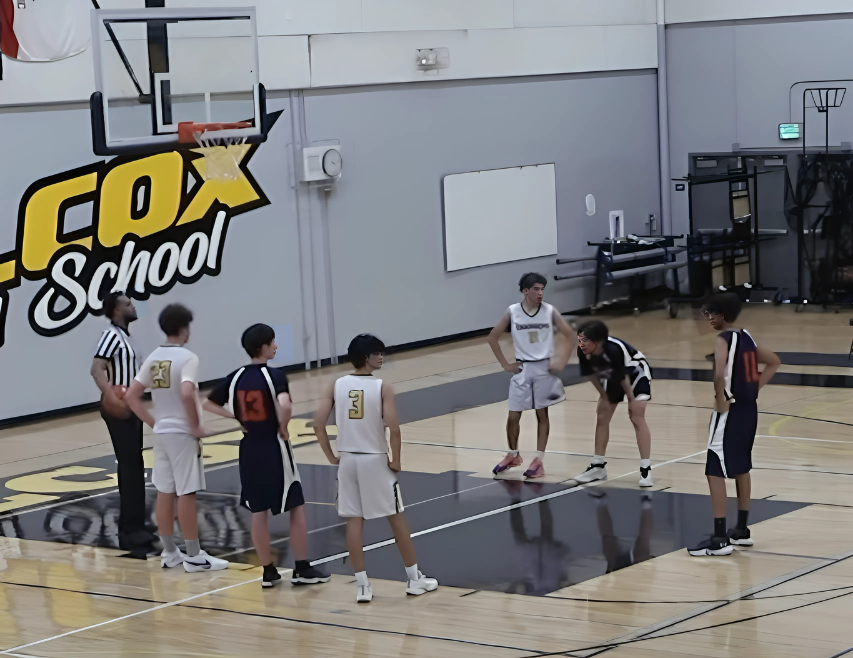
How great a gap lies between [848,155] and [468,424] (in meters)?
9.47

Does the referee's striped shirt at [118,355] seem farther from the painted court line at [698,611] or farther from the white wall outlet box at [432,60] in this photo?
the white wall outlet box at [432,60]

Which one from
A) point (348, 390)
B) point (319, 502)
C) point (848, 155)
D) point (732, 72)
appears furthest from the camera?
point (732, 72)

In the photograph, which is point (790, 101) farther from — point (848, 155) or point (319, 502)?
point (319, 502)

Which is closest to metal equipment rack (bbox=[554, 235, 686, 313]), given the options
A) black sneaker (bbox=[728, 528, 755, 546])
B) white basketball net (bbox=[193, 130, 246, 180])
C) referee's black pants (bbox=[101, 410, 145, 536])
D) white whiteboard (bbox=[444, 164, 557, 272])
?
white whiteboard (bbox=[444, 164, 557, 272])

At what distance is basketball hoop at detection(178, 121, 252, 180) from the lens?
12.4m

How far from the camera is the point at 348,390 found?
777cm

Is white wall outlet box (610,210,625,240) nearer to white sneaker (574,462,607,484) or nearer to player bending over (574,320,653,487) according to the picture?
player bending over (574,320,653,487)

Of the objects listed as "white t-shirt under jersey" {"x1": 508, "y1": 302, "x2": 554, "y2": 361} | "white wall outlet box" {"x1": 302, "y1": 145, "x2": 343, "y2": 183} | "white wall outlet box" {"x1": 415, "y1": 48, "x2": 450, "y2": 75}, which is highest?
"white wall outlet box" {"x1": 415, "y1": 48, "x2": 450, "y2": 75}

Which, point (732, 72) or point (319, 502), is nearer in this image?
point (319, 502)

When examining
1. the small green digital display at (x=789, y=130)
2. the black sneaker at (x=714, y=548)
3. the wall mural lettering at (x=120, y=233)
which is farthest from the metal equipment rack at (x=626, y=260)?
the black sneaker at (x=714, y=548)

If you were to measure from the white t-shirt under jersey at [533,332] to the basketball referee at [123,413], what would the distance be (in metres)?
3.09

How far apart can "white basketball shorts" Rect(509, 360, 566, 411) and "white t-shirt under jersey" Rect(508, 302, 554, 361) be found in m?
0.08

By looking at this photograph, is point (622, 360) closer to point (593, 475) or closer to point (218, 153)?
point (593, 475)

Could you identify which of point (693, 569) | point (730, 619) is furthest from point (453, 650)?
point (693, 569)
